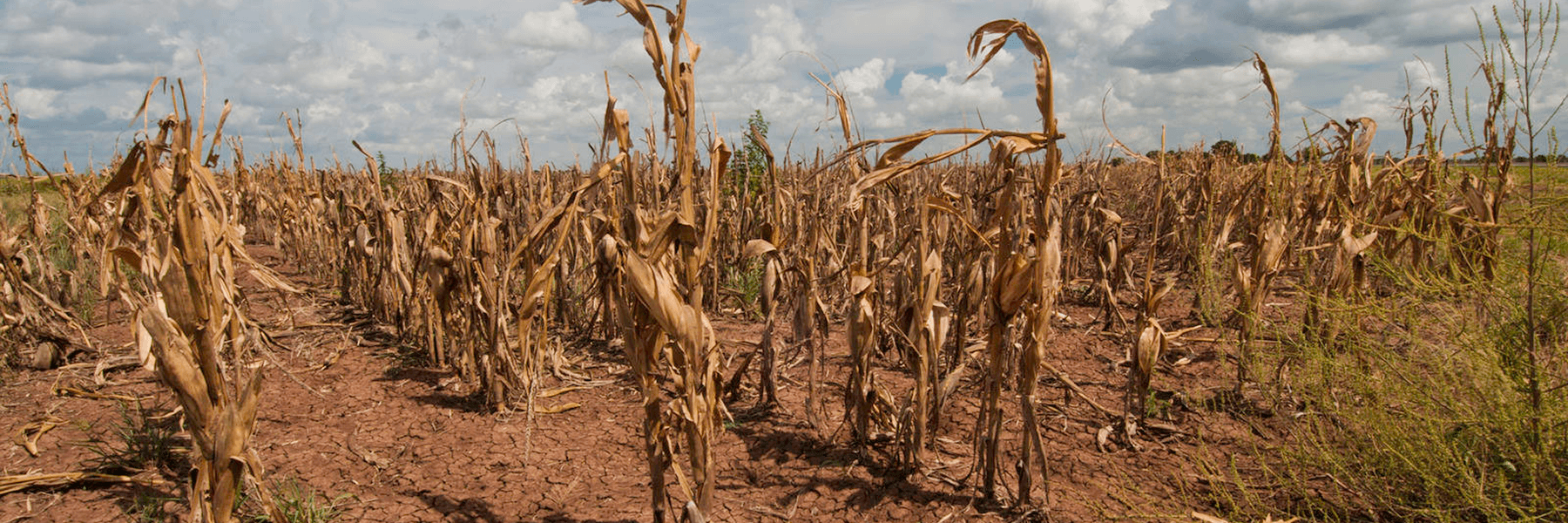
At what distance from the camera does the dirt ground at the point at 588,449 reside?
8.46 ft

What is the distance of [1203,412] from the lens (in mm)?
3361

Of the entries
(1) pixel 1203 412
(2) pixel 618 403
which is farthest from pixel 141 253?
(1) pixel 1203 412

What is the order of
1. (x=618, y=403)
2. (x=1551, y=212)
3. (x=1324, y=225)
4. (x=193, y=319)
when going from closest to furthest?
(x=193, y=319) → (x=1551, y=212) → (x=618, y=403) → (x=1324, y=225)

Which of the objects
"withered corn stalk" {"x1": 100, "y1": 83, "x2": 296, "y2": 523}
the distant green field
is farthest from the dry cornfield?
the distant green field

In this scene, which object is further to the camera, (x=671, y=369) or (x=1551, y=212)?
(x=1551, y=212)

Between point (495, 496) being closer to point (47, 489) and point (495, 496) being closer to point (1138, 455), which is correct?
point (47, 489)

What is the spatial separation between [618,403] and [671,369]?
1.81m

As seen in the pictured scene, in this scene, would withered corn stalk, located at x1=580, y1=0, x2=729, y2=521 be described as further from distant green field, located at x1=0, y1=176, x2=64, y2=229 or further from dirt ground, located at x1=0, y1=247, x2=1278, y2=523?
distant green field, located at x1=0, y1=176, x2=64, y2=229

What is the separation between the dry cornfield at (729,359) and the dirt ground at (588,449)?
2cm

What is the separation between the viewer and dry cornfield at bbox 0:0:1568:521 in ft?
6.22

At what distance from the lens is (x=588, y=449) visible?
314cm

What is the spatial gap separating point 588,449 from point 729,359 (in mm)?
997

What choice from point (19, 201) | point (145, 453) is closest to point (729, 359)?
point (145, 453)

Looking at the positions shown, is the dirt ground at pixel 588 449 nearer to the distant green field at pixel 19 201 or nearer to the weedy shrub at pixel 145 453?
the weedy shrub at pixel 145 453
